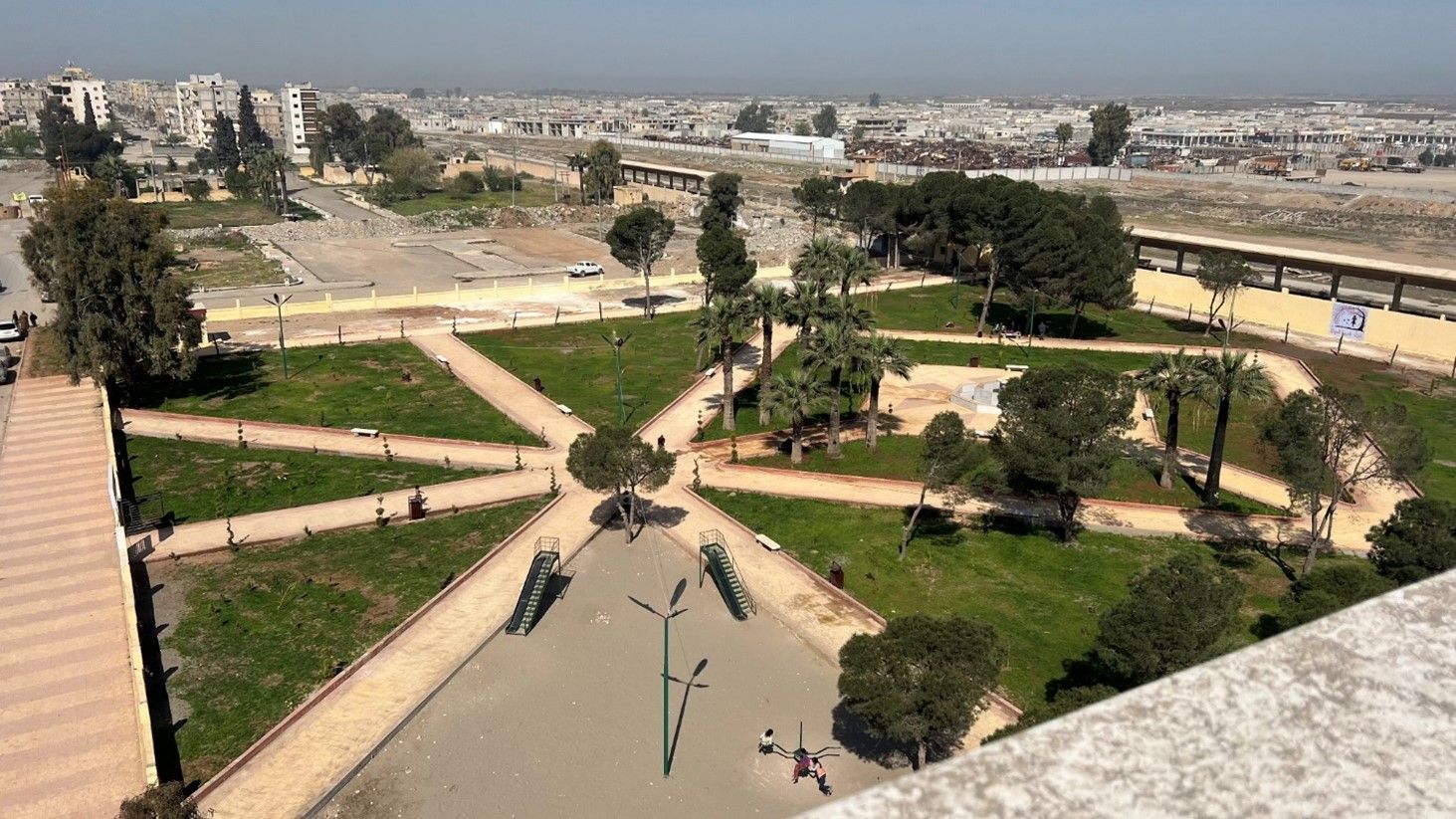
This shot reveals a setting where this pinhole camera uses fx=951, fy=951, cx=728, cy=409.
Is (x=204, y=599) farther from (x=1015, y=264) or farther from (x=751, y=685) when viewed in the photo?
(x=1015, y=264)

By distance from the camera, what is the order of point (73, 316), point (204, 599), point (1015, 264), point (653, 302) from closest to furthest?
point (204, 599)
point (73, 316)
point (1015, 264)
point (653, 302)

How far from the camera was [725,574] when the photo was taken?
26.9 metres

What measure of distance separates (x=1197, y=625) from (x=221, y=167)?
16044cm

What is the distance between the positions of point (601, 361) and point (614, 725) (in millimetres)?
31891

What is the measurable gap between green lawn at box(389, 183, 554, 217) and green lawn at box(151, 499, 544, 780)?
86533mm

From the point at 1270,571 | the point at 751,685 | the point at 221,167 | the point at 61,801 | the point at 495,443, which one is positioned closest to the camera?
the point at 61,801

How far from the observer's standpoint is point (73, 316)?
40781 millimetres

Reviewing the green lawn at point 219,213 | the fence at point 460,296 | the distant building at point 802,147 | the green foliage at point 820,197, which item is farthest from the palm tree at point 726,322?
the distant building at point 802,147

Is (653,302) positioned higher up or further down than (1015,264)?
further down

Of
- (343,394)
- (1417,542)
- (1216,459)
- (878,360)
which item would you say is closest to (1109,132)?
(1216,459)

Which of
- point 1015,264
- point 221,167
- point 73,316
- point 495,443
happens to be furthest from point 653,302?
point 221,167

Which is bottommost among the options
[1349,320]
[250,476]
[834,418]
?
[250,476]

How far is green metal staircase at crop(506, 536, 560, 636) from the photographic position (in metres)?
24.8

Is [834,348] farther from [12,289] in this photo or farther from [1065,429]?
[12,289]
